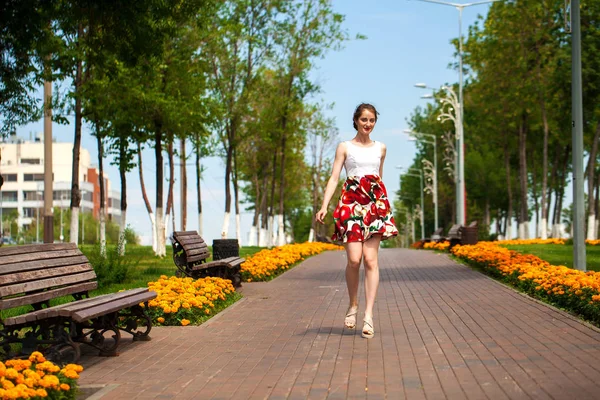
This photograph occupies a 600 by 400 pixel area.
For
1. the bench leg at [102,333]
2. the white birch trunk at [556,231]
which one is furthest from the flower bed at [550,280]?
the white birch trunk at [556,231]

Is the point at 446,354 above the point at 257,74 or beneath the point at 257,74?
beneath

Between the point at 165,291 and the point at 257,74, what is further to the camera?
the point at 257,74

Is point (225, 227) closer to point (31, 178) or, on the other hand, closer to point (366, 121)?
point (366, 121)

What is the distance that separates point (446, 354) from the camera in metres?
8.32

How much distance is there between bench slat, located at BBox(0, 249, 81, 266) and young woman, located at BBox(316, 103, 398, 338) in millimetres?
2614

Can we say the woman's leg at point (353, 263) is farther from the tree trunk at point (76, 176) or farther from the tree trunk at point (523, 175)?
the tree trunk at point (523, 175)

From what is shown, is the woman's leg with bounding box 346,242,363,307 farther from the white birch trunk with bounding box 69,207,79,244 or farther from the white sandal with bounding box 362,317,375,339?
the white birch trunk with bounding box 69,207,79,244

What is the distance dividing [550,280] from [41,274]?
7.08 meters

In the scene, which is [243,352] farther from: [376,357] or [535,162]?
[535,162]

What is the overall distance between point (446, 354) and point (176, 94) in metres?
20.5

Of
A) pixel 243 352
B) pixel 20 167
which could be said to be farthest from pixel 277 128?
pixel 20 167

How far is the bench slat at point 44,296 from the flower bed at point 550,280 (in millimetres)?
5255

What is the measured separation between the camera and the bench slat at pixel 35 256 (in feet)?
27.8

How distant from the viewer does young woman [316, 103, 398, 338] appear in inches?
375
